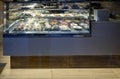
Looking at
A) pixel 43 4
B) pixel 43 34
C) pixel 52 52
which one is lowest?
pixel 52 52

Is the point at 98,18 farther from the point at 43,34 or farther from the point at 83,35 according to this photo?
the point at 43,34

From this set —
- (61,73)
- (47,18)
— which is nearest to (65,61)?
(61,73)

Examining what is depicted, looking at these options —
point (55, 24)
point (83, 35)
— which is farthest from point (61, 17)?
point (83, 35)

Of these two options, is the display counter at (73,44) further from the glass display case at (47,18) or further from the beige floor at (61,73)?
the beige floor at (61,73)

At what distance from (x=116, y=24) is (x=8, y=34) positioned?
5.93 ft

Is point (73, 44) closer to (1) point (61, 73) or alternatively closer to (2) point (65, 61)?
(2) point (65, 61)

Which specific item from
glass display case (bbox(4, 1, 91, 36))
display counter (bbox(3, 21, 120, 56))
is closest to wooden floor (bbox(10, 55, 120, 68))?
display counter (bbox(3, 21, 120, 56))

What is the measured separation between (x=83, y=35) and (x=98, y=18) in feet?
1.43

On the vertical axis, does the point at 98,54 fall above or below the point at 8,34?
below

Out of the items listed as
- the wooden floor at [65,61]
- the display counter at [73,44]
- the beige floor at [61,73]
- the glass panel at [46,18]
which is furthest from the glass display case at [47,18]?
the beige floor at [61,73]

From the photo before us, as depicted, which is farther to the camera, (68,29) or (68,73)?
(68,29)

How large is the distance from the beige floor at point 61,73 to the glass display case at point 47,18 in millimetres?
607

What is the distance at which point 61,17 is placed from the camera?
4836 millimetres

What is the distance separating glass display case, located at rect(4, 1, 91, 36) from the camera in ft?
15.7
